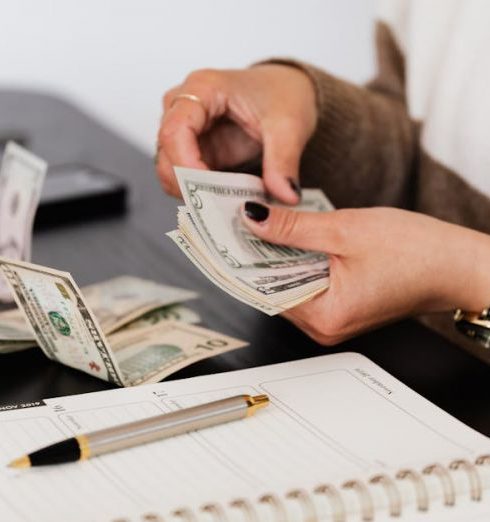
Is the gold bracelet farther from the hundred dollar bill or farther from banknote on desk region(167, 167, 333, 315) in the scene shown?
the hundred dollar bill

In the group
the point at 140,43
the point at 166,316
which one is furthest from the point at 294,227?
the point at 140,43

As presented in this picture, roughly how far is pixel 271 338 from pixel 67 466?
28 cm

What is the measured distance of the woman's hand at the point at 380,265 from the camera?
69 centimetres

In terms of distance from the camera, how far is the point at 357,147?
40.6 inches

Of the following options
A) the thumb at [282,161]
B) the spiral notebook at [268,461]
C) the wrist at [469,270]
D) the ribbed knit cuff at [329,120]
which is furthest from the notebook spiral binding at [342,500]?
the ribbed knit cuff at [329,120]

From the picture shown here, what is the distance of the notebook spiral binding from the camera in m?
0.46

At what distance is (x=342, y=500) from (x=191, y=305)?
1.16ft

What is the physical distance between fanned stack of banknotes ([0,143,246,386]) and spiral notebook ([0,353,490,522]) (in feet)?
0.16

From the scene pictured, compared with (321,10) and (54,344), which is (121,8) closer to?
(321,10)

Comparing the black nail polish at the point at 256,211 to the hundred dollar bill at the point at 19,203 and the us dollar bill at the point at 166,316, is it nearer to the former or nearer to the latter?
the us dollar bill at the point at 166,316

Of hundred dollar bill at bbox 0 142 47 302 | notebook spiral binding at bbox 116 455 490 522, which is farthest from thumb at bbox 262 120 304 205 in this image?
notebook spiral binding at bbox 116 455 490 522

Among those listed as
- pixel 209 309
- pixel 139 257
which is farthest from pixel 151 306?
pixel 139 257

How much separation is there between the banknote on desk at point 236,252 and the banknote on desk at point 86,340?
0.07m

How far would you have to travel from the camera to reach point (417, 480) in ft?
1.64
